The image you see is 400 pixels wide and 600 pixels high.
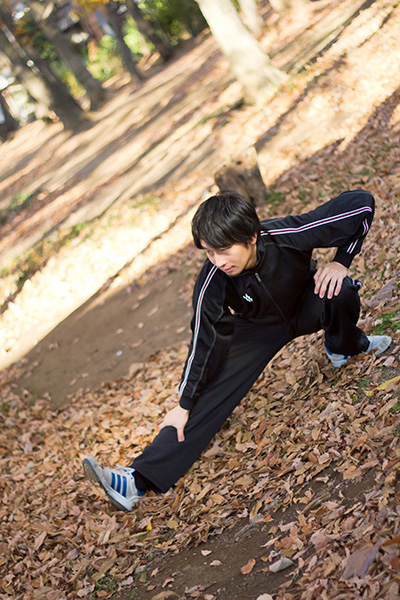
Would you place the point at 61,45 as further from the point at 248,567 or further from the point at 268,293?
the point at 248,567

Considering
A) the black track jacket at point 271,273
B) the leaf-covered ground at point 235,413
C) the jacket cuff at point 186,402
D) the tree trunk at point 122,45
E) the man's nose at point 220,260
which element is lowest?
the leaf-covered ground at point 235,413

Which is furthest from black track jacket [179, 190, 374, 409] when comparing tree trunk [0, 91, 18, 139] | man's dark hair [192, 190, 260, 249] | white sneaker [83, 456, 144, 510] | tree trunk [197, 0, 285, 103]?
tree trunk [0, 91, 18, 139]

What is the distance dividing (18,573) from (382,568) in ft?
9.89

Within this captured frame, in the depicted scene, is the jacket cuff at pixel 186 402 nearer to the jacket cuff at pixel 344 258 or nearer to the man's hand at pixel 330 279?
the man's hand at pixel 330 279

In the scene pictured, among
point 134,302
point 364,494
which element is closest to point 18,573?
point 364,494

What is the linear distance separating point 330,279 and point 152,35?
81.5 ft

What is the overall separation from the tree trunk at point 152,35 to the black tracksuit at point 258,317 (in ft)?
78.6

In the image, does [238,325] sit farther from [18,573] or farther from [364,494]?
[18,573]

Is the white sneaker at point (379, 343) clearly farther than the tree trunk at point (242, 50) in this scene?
No

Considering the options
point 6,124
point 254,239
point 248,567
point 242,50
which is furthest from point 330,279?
point 6,124

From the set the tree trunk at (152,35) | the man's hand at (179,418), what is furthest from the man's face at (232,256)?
the tree trunk at (152,35)

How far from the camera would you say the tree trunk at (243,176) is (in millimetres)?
8609

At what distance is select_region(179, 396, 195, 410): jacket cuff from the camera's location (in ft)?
13.0

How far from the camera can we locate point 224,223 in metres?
3.42
